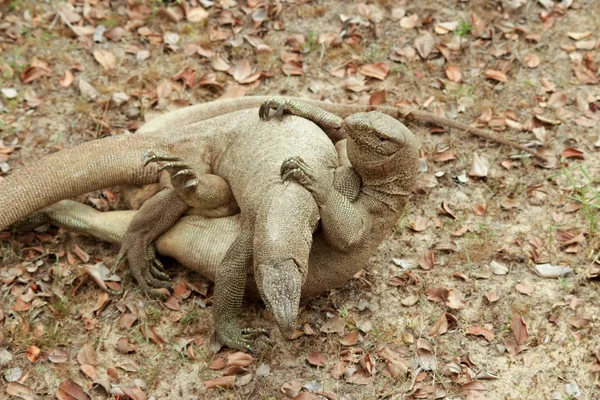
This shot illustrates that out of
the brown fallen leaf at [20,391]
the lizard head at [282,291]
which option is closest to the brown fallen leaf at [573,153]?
the lizard head at [282,291]

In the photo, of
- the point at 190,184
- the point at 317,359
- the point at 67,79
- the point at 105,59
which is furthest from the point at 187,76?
the point at 317,359

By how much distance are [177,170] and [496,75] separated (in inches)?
153

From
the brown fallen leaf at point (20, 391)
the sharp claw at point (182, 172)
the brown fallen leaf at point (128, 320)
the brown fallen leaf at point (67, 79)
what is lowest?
the brown fallen leaf at point (20, 391)

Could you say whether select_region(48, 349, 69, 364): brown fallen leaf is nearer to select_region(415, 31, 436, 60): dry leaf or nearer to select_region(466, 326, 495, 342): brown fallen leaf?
select_region(466, 326, 495, 342): brown fallen leaf

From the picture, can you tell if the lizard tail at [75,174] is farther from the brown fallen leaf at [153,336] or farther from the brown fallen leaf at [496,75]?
the brown fallen leaf at [496,75]

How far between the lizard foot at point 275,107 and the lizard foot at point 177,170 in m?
0.75

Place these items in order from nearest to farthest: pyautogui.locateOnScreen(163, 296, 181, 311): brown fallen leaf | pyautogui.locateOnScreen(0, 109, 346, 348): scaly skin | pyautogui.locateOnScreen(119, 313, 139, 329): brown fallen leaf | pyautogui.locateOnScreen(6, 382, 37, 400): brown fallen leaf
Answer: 1. pyautogui.locateOnScreen(0, 109, 346, 348): scaly skin
2. pyautogui.locateOnScreen(6, 382, 37, 400): brown fallen leaf
3. pyautogui.locateOnScreen(119, 313, 139, 329): brown fallen leaf
4. pyautogui.locateOnScreen(163, 296, 181, 311): brown fallen leaf

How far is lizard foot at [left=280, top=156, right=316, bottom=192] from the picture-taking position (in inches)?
212

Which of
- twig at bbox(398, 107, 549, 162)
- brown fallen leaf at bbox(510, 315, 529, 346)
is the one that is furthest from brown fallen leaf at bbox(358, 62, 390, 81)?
brown fallen leaf at bbox(510, 315, 529, 346)

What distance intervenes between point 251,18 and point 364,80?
5.07 feet

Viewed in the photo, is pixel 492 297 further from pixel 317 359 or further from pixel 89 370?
pixel 89 370

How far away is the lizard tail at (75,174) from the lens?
6535 millimetres

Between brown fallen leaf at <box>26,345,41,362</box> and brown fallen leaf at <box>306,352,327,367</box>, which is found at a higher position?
brown fallen leaf at <box>306,352,327,367</box>

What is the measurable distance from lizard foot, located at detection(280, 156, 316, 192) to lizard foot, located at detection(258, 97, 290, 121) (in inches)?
36.7
